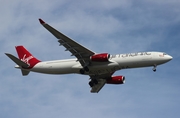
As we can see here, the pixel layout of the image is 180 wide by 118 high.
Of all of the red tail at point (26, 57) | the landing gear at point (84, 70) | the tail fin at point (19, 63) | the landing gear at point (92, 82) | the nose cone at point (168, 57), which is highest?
the red tail at point (26, 57)

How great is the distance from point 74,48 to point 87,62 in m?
3.70

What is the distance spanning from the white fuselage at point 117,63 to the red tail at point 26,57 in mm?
5472

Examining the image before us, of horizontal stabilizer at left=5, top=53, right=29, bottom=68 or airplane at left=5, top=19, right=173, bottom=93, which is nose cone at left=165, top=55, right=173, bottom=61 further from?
horizontal stabilizer at left=5, top=53, right=29, bottom=68

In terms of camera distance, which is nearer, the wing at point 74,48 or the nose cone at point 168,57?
the wing at point 74,48

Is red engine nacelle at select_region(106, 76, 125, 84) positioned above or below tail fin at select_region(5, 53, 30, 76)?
below

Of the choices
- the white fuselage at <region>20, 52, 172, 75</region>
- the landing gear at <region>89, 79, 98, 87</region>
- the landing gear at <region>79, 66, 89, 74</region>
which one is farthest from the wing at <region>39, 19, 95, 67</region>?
the landing gear at <region>89, 79, 98, 87</region>

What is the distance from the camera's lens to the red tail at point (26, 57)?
78.4 m

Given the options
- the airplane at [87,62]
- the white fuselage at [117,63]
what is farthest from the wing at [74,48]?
the white fuselage at [117,63]

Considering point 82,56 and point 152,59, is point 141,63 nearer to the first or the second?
point 152,59

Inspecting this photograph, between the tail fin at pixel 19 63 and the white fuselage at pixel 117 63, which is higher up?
the tail fin at pixel 19 63

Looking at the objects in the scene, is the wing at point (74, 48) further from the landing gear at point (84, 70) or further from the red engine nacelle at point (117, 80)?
the red engine nacelle at point (117, 80)

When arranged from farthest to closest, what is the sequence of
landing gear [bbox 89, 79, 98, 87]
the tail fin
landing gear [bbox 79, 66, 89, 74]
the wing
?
landing gear [bbox 89, 79, 98, 87] → the tail fin → landing gear [bbox 79, 66, 89, 74] → the wing

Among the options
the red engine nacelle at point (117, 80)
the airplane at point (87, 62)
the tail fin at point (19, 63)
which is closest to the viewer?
the airplane at point (87, 62)

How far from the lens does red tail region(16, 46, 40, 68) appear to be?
257 feet
